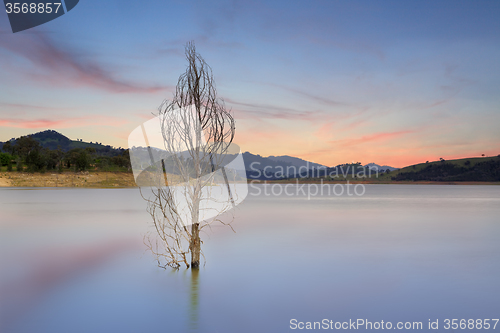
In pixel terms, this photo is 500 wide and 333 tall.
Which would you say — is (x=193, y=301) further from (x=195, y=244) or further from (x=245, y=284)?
(x=195, y=244)

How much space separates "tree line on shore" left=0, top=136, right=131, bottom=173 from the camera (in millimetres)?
100781

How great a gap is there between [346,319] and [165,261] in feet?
16.7

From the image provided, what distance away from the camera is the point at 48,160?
101438 mm

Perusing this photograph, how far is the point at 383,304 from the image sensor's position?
6.50 meters

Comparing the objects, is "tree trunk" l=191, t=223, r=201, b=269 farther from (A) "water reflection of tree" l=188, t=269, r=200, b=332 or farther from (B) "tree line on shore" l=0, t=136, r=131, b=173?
(B) "tree line on shore" l=0, t=136, r=131, b=173

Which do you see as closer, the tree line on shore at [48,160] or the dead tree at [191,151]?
the dead tree at [191,151]

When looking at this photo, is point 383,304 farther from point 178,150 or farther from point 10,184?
point 10,184

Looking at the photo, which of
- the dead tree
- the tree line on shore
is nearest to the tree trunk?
the dead tree

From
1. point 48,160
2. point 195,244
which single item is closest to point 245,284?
point 195,244

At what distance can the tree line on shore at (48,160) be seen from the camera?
101 metres

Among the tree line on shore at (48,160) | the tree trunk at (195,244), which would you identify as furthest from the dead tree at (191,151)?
the tree line on shore at (48,160)

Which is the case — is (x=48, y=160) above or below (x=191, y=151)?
above

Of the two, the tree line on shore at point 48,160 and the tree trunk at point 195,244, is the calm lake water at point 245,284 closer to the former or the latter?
the tree trunk at point 195,244

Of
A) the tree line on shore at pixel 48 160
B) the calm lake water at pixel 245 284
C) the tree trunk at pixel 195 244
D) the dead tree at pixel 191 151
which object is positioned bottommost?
the calm lake water at pixel 245 284
